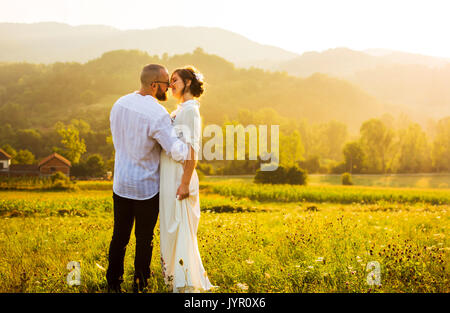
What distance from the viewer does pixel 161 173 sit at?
340cm

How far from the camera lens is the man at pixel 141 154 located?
10.5ft

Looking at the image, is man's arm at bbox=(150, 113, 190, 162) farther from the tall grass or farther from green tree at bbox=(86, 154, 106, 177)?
green tree at bbox=(86, 154, 106, 177)

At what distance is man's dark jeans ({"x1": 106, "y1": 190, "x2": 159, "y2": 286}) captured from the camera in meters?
3.36

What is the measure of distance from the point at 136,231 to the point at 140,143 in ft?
2.90

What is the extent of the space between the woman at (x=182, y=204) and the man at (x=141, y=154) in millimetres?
92

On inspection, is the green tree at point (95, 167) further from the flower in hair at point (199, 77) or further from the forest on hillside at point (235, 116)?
the flower in hair at point (199, 77)

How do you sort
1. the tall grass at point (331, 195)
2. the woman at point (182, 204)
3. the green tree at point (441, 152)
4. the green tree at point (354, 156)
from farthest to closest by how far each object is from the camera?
the green tree at point (354, 156) → the green tree at point (441, 152) → the tall grass at point (331, 195) → the woman at point (182, 204)

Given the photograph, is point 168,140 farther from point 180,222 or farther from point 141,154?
point 180,222

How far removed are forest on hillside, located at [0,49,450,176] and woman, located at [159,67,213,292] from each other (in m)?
2.01

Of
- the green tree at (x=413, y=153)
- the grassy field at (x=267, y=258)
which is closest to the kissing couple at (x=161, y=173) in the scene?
the grassy field at (x=267, y=258)

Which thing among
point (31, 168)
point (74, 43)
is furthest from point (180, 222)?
point (74, 43)

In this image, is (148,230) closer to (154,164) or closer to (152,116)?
(154,164)
